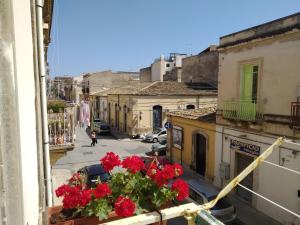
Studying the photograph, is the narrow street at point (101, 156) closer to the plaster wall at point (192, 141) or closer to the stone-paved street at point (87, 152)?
the stone-paved street at point (87, 152)

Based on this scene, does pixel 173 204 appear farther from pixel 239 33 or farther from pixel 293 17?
pixel 239 33

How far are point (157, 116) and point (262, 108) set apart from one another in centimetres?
1769

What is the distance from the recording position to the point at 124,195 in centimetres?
283

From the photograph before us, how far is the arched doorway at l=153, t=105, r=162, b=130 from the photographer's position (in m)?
28.5

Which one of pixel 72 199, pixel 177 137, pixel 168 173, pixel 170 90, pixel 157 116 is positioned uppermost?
pixel 170 90

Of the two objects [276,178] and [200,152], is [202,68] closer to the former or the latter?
[200,152]

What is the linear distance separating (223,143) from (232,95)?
8.39 ft

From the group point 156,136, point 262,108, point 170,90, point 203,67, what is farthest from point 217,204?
point 203,67

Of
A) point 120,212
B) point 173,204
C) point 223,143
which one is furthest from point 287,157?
point 120,212

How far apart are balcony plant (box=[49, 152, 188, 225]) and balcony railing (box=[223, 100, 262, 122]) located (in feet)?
31.7

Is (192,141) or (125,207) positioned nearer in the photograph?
(125,207)

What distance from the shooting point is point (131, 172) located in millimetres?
3027

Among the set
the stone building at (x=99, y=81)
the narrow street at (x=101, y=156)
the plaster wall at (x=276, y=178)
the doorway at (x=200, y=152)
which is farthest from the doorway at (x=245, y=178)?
the stone building at (x=99, y=81)

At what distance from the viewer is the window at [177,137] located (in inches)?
720
